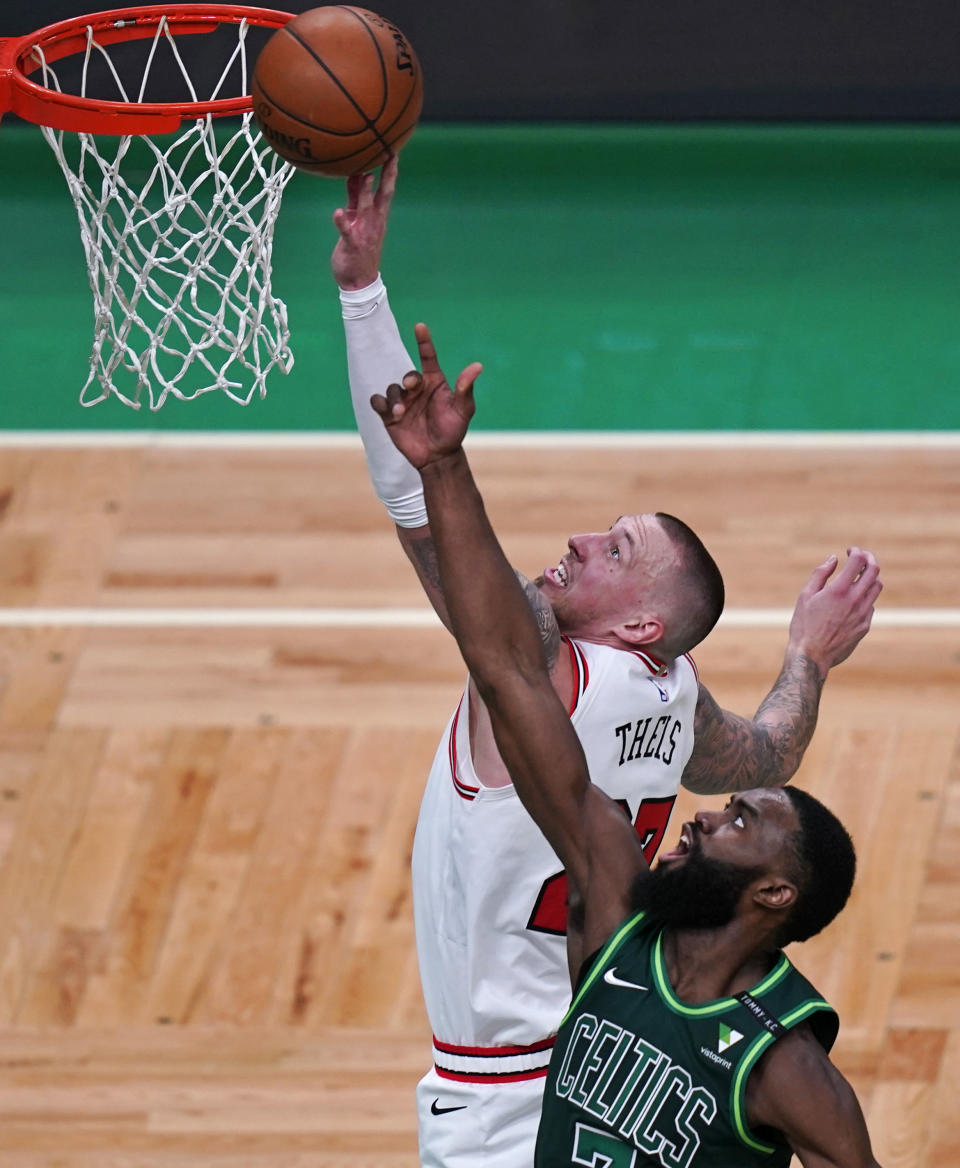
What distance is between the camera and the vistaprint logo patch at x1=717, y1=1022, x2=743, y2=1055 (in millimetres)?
2316

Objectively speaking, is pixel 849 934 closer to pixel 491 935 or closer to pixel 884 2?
pixel 491 935

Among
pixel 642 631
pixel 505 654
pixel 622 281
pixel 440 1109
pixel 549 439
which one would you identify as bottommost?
pixel 622 281

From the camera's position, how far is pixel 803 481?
22.8 ft

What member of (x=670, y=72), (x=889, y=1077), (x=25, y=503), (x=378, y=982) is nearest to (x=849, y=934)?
(x=889, y=1077)

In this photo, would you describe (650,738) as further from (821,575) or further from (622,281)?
(622,281)

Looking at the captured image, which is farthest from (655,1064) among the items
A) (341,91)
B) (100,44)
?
(100,44)

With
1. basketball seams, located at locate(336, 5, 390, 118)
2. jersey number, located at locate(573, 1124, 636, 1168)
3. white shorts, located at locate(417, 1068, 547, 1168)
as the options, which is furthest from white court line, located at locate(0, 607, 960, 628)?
jersey number, located at locate(573, 1124, 636, 1168)

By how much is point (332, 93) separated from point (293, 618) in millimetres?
3466

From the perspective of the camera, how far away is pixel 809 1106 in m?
2.25

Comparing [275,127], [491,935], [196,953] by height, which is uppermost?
[275,127]

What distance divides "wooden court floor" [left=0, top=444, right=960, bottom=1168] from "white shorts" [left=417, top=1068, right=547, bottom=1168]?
3.87 ft

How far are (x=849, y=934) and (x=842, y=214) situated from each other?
608 centimetres

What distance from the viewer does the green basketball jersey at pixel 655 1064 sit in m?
2.31

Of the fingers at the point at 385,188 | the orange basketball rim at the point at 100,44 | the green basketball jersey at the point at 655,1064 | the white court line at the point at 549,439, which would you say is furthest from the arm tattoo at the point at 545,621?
the white court line at the point at 549,439
